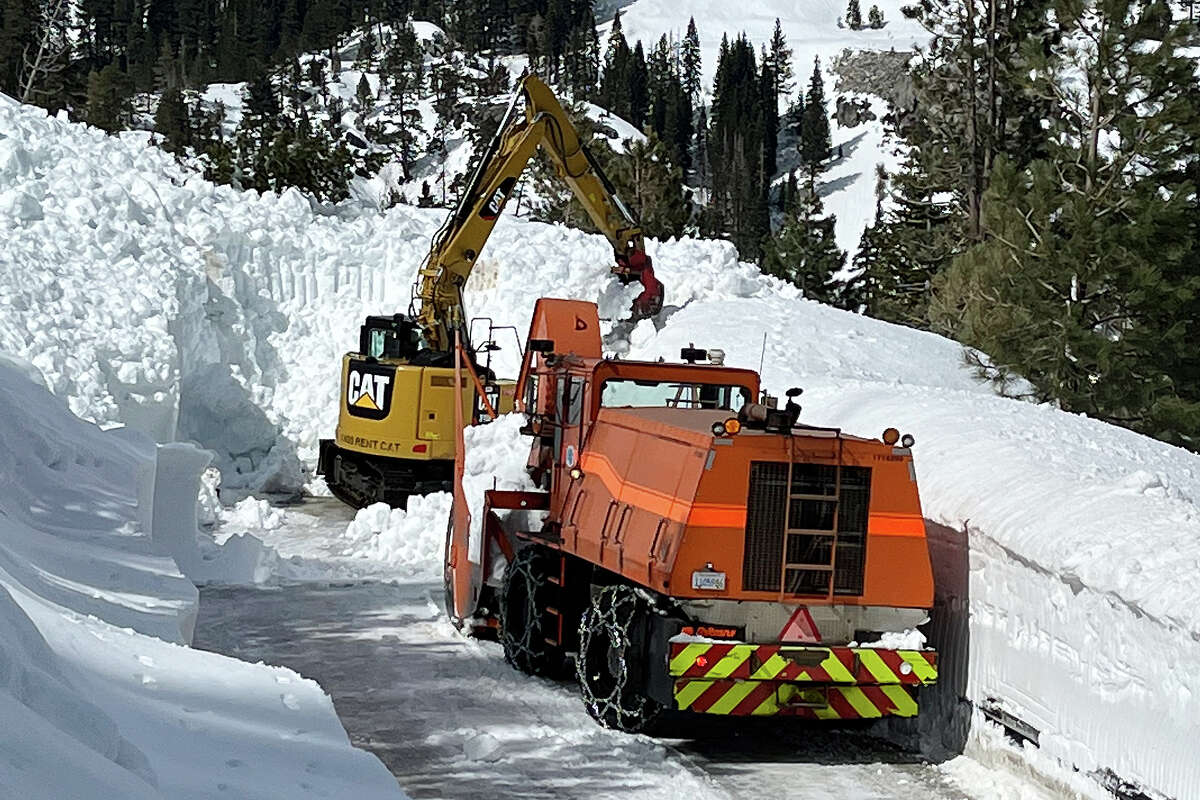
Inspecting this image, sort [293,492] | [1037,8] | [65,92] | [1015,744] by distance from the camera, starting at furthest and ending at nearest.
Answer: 1. [65,92]
2. [1037,8]
3. [293,492]
4. [1015,744]

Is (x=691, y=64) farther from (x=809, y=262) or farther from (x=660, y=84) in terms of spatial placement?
(x=809, y=262)

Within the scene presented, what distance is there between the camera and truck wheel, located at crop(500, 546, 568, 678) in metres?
11.8

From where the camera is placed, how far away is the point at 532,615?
1187 cm

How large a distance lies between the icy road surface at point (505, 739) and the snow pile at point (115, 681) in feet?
5.75

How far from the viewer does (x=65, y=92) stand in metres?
71.4

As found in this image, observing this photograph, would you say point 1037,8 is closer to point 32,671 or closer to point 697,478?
point 697,478

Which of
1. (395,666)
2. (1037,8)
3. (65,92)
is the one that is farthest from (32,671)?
(65,92)

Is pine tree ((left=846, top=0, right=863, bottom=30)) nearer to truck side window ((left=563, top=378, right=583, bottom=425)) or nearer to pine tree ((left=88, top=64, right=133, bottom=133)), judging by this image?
Result: pine tree ((left=88, top=64, right=133, bottom=133))

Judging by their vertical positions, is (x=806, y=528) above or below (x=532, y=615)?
above

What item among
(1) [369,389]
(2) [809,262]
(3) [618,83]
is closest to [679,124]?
(3) [618,83]

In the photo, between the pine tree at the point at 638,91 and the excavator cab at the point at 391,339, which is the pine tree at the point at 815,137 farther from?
the excavator cab at the point at 391,339

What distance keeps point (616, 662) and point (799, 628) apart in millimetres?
1292

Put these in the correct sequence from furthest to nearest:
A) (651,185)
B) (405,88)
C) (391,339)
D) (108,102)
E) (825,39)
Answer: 1. (825,39)
2. (405,88)
3. (108,102)
4. (651,185)
5. (391,339)

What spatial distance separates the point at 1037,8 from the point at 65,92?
52.7 metres
